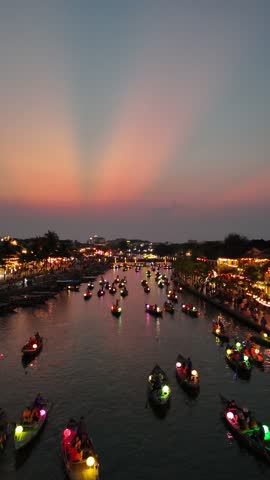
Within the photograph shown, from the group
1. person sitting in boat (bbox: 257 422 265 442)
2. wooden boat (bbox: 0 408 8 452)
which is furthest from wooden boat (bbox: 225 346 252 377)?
wooden boat (bbox: 0 408 8 452)

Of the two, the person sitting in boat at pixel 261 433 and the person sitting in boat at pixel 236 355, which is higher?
the person sitting in boat at pixel 236 355

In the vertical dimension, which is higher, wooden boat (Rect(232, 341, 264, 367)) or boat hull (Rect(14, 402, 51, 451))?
wooden boat (Rect(232, 341, 264, 367))

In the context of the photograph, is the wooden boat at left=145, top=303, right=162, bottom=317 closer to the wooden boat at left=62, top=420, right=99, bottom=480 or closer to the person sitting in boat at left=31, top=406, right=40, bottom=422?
the person sitting in boat at left=31, top=406, right=40, bottom=422

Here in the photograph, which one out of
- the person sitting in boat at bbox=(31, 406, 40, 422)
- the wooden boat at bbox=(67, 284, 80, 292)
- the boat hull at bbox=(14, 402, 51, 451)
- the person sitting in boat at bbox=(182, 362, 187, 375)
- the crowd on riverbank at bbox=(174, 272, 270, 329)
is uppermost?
the crowd on riverbank at bbox=(174, 272, 270, 329)

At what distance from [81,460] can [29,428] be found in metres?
5.73

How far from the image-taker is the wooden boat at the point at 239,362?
1602 inches

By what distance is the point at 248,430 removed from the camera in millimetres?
27453

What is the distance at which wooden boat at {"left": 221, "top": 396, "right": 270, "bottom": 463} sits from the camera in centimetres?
2588

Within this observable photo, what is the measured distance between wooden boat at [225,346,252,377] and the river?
0.97 metres

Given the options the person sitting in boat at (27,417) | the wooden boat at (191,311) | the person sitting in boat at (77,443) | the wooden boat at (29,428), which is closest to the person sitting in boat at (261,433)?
the person sitting in boat at (77,443)

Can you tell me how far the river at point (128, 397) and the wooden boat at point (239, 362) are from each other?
0.97 metres

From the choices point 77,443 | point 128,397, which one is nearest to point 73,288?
point 128,397

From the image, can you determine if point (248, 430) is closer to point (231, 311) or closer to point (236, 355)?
point (236, 355)

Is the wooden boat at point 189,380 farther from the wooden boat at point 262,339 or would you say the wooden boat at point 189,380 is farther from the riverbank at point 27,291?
the riverbank at point 27,291
